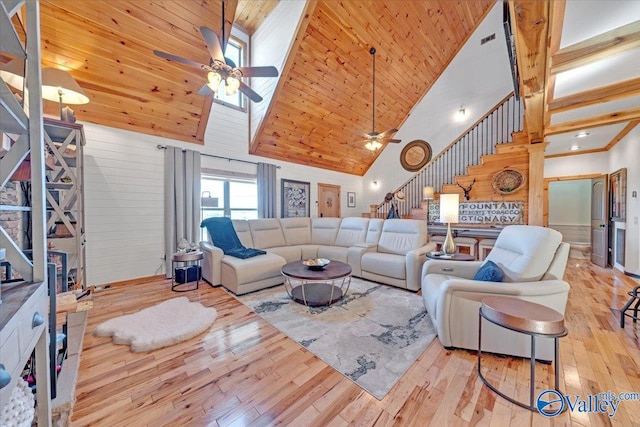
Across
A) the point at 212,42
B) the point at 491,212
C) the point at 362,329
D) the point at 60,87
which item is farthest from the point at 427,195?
the point at 60,87

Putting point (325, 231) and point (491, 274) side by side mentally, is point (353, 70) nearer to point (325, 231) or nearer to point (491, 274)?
point (325, 231)

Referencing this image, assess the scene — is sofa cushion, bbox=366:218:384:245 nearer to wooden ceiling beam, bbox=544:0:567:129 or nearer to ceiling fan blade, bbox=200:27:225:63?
wooden ceiling beam, bbox=544:0:567:129

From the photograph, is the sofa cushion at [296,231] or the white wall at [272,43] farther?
the sofa cushion at [296,231]

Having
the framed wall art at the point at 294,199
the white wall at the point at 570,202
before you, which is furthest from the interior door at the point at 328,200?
the white wall at the point at 570,202

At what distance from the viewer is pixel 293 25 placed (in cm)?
394

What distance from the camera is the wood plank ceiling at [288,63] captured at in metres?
2.96

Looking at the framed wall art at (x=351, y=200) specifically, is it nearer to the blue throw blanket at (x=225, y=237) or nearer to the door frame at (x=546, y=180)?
the blue throw blanket at (x=225, y=237)

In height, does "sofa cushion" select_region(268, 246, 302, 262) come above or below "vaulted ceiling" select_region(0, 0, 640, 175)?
below

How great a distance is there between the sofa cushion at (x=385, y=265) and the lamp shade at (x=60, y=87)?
167 inches

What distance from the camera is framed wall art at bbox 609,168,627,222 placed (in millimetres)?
4336

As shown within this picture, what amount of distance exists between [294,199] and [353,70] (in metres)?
3.11

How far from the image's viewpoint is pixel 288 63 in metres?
4.12

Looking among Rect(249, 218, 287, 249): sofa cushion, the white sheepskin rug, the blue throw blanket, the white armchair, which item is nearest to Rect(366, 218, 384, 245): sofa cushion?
Rect(249, 218, 287, 249): sofa cushion

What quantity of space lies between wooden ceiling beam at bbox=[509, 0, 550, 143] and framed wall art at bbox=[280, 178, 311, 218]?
14.7 feet
